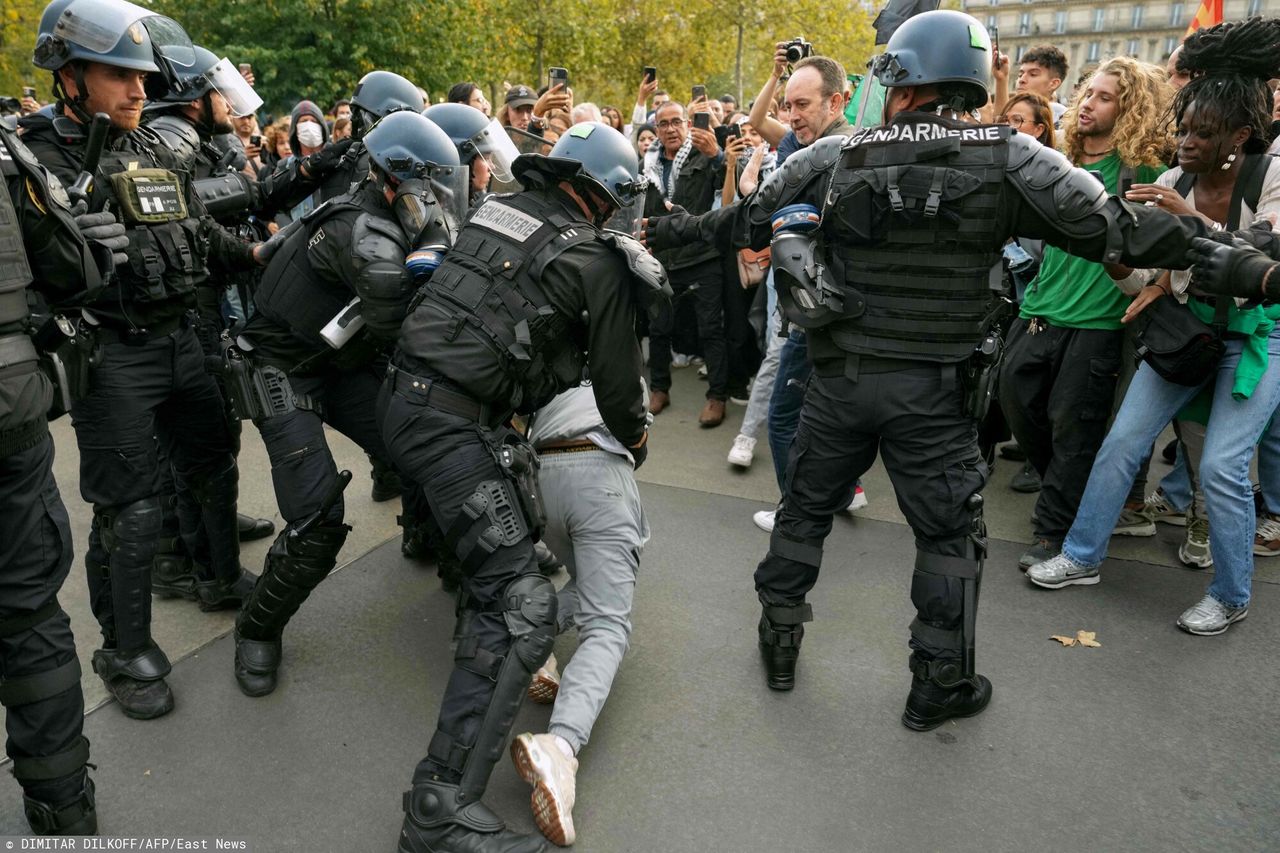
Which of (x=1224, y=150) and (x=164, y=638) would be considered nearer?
(x=1224, y=150)

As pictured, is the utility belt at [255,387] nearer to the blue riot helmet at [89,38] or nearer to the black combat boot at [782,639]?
the blue riot helmet at [89,38]

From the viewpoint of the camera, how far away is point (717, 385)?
659 cm

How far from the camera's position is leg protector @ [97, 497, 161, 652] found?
3215 millimetres

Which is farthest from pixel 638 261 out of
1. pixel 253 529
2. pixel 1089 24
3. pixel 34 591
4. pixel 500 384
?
pixel 1089 24

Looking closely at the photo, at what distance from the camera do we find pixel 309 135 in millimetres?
7715

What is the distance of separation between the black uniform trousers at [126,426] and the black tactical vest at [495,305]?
1.17 metres

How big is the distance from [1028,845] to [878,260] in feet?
5.91

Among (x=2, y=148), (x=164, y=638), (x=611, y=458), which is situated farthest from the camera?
(x=164, y=638)

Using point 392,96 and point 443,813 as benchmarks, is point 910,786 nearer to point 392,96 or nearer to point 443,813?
point 443,813

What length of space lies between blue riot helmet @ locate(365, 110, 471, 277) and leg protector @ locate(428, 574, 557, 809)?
123 cm

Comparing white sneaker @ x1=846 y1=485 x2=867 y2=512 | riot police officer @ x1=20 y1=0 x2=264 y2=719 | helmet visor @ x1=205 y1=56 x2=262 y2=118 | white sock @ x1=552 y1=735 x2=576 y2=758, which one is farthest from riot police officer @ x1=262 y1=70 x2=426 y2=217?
white sneaker @ x1=846 y1=485 x2=867 y2=512

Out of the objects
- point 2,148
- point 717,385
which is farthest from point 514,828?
point 717,385

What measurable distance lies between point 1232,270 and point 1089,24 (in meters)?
76.6

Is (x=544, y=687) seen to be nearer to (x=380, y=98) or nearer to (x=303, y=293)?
(x=303, y=293)
